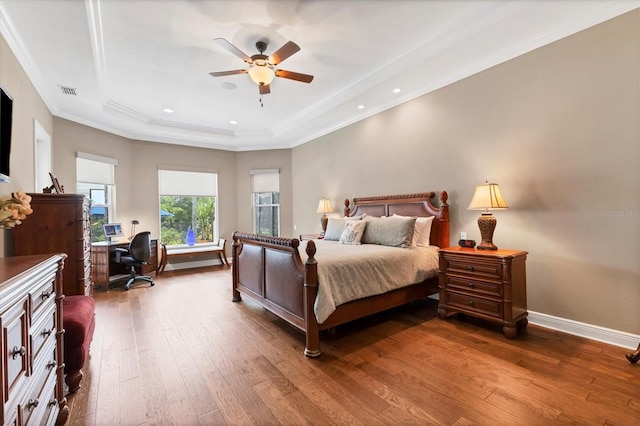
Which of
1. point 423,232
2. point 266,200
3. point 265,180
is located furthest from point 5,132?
point 266,200

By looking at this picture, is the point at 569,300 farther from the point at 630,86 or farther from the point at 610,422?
the point at 630,86

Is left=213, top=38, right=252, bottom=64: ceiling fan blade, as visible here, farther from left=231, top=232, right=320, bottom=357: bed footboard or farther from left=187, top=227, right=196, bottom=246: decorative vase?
left=187, top=227, right=196, bottom=246: decorative vase

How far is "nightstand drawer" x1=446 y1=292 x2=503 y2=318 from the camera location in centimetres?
273

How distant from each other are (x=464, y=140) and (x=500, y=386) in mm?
2654

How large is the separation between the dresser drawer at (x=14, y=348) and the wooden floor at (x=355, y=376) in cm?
83

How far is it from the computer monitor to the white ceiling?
1.83m

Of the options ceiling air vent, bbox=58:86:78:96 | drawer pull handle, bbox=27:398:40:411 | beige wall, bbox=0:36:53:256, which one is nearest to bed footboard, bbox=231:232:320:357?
drawer pull handle, bbox=27:398:40:411

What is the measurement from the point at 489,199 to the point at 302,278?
2.03m

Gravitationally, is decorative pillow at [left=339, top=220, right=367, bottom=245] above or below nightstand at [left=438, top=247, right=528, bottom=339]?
above

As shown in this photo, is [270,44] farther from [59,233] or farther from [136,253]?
[136,253]

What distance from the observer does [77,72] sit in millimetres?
3303

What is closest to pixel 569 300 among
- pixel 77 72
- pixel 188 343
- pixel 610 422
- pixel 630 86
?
pixel 610 422

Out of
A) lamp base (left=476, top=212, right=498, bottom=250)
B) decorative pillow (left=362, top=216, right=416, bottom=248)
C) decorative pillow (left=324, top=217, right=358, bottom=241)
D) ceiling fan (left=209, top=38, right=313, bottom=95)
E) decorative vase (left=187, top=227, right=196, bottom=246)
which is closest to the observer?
ceiling fan (left=209, top=38, right=313, bottom=95)

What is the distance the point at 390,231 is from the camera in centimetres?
361
